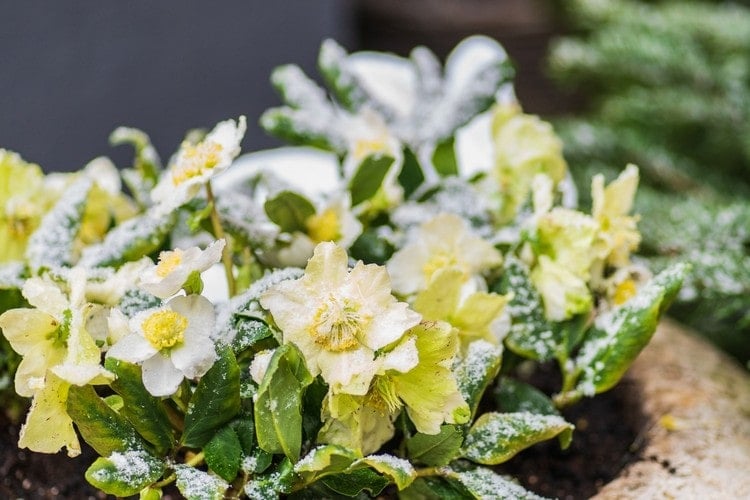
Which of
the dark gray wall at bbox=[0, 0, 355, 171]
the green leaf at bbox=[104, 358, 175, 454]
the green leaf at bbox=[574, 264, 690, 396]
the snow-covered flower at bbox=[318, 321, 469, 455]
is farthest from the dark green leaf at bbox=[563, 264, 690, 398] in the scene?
the dark gray wall at bbox=[0, 0, 355, 171]

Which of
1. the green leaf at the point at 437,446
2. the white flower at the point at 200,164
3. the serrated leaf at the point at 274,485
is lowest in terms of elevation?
the green leaf at the point at 437,446

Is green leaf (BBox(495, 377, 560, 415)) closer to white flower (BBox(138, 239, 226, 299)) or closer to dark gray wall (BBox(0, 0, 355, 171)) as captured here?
white flower (BBox(138, 239, 226, 299))

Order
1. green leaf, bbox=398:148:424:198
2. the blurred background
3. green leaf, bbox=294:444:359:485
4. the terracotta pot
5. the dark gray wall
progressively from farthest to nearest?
the dark gray wall, the blurred background, green leaf, bbox=398:148:424:198, the terracotta pot, green leaf, bbox=294:444:359:485

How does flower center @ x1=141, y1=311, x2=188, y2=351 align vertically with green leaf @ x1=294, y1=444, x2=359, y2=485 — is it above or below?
above

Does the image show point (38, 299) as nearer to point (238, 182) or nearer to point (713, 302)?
point (238, 182)

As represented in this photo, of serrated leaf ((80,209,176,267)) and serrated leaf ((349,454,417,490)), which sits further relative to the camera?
serrated leaf ((80,209,176,267))

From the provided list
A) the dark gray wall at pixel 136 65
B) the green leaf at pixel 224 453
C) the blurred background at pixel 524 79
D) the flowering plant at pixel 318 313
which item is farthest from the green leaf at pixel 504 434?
the dark gray wall at pixel 136 65

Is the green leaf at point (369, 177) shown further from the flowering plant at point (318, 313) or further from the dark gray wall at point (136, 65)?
the dark gray wall at point (136, 65)

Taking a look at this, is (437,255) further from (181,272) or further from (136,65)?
(136,65)
